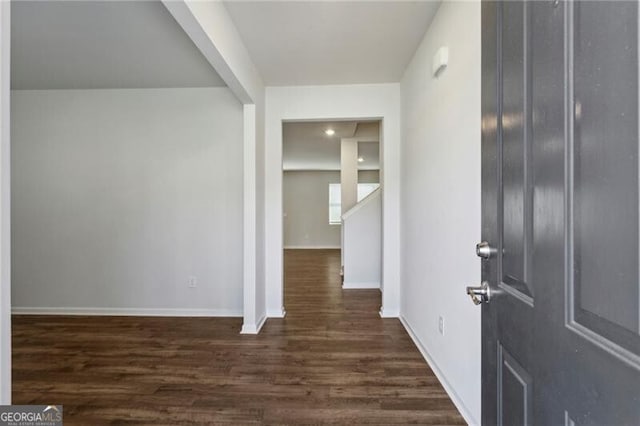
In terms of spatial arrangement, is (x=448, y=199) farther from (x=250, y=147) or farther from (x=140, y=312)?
(x=140, y=312)

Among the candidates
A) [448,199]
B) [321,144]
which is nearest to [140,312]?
[448,199]

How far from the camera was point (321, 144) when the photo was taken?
6.15 m

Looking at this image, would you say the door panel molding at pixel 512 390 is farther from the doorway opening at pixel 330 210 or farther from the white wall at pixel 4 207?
the doorway opening at pixel 330 210

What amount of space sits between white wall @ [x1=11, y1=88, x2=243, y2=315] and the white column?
8.96ft

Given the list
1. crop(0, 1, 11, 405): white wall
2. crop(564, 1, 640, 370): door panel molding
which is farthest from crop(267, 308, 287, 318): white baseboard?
crop(564, 1, 640, 370): door panel molding

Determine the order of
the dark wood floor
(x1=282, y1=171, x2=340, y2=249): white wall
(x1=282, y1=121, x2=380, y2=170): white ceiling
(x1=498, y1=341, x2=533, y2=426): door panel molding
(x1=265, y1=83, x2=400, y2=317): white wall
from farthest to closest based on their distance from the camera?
1. (x1=282, y1=171, x2=340, y2=249): white wall
2. (x1=282, y1=121, x2=380, y2=170): white ceiling
3. (x1=265, y1=83, x2=400, y2=317): white wall
4. the dark wood floor
5. (x1=498, y1=341, x2=533, y2=426): door panel molding

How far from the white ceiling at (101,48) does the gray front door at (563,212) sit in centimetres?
224

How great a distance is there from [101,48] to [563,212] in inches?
129

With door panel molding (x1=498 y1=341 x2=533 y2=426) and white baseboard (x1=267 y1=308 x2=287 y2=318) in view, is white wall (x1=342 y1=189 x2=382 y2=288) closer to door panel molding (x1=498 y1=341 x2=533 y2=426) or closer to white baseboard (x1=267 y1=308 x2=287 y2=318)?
white baseboard (x1=267 y1=308 x2=287 y2=318)

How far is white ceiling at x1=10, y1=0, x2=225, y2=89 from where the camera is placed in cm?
204

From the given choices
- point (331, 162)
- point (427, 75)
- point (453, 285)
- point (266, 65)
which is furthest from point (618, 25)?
point (331, 162)

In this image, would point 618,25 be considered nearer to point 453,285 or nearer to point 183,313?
point 453,285
